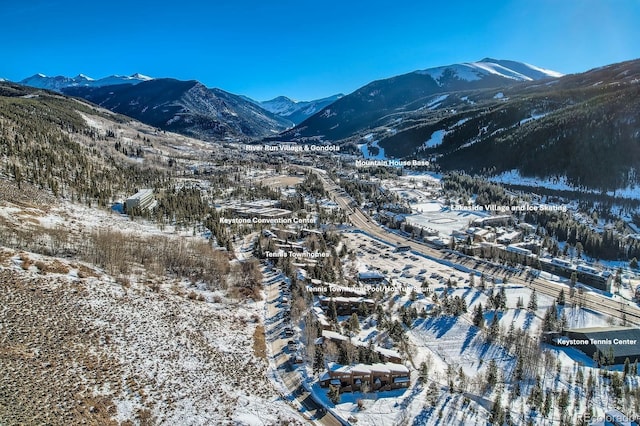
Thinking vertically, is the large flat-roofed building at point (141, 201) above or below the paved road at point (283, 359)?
above

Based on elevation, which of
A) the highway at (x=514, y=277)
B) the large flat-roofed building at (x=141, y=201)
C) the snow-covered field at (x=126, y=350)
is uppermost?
the large flat-roofed building at (x=141, y=201)

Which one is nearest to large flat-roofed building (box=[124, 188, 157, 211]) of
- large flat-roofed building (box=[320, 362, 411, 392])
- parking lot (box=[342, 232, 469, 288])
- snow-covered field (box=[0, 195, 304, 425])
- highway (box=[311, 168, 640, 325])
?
snow-covered field (box=[0, 195, 304, 425])

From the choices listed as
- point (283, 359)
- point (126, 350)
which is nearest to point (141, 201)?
point (126, 350)

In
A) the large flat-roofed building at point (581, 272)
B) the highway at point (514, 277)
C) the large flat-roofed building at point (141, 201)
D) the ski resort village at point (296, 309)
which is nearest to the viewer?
the ski resort village at point (296, 309)

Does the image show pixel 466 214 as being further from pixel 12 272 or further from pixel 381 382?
pixel 12 272

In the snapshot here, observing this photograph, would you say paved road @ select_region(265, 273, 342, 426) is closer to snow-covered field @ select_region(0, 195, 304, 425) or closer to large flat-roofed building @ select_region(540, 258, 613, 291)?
snow-covered field @ select_region(0, 195, 304, 425)

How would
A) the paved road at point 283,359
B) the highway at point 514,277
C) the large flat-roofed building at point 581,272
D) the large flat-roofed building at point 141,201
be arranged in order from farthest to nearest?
the large flat-roofed building at point 141,201 < the large flat-roofed building at point 581,272 < the highway at point 514,277 < the paved road at point 283,359

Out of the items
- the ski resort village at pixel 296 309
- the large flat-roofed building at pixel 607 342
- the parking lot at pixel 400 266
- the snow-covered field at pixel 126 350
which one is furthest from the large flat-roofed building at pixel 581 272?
the snow-covered field at pixel 126 350

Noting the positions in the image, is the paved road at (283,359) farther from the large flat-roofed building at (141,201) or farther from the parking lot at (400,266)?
the large flat-roofed building at (141,201)
